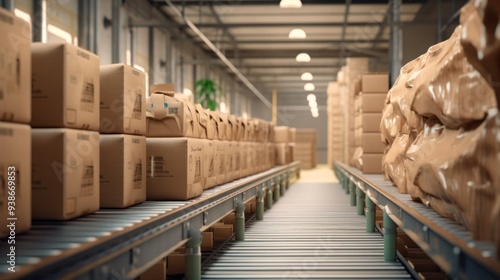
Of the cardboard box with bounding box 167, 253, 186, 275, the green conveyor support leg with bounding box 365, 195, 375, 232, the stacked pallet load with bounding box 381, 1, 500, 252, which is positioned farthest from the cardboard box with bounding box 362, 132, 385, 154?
the cardboard box with bounding box 167, 253, 186, 275

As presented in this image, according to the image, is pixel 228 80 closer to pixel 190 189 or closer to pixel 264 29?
pixel 264 29

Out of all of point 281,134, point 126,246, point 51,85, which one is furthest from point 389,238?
point 281,134

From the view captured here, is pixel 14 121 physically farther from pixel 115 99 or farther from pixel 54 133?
pixel 115 99

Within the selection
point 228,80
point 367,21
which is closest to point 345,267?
point 367,21

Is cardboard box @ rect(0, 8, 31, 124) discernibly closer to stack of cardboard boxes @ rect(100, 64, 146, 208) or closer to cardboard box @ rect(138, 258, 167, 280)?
stack of cardboard boxes @ rect(100, 64, 146, 208)

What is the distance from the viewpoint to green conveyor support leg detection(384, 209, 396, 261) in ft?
14.2

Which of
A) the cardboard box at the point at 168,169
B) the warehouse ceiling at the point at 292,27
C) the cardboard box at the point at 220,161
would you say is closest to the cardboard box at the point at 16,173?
the cardboard box at the point at 168,169

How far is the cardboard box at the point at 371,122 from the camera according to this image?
784cm

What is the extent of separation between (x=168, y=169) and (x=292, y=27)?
1222 cm

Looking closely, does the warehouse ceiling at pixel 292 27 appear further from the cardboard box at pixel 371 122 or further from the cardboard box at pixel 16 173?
the cardboard box at pixel 16 173

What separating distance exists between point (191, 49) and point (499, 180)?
16708 mm

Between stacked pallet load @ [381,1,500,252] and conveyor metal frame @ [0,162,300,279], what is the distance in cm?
136

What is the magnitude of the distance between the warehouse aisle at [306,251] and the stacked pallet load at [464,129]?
85 cm

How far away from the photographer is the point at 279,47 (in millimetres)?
19000
